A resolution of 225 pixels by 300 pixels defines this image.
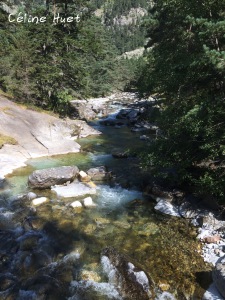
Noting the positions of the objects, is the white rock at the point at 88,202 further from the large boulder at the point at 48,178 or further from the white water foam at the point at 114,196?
the large boulder at the point at 48,178

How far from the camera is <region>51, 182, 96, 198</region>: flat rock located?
1470 centimetres

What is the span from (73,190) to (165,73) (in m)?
8.69

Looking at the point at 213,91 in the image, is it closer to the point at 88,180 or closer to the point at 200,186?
the point at 200,186

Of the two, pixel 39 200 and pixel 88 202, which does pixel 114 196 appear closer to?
pixel 88 202

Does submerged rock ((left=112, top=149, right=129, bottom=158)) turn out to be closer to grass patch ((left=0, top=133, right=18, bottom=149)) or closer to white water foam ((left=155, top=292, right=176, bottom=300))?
grass patch ((left=0, top=133, right=18, bottom=149))

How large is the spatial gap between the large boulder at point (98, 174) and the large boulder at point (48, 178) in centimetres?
145

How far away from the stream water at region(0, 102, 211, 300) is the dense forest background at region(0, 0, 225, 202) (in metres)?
2.42

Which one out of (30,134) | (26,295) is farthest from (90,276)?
(30,134)

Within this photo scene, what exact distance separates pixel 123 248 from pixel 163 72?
36.3ft

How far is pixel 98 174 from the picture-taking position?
1755 cm

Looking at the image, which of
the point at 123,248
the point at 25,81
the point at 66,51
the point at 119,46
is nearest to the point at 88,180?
the point at 123,248

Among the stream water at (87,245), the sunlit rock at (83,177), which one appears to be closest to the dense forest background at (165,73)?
the stream water at (87,245)

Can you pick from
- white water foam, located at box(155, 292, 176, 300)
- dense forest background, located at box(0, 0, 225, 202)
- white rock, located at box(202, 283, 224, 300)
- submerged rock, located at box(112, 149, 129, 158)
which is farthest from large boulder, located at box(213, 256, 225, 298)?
submerged rock, located at box(112, 149, 129, 158)

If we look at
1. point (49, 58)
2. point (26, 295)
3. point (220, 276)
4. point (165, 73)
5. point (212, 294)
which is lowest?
point (26, 295)
